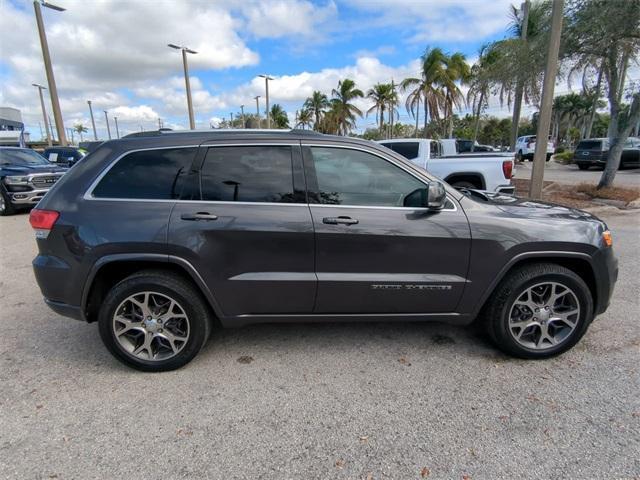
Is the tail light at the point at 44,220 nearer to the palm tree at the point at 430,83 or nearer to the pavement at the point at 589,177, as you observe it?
the pavement at the point at 589,177

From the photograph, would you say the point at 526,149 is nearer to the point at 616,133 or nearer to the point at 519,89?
the point at 616,133

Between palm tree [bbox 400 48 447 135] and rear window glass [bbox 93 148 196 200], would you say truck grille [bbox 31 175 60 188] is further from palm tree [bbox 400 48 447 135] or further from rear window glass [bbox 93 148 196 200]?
palm tree [bbox 400 48 447 135]

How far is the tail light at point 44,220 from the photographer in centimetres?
284

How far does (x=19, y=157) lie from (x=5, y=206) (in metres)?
2.04

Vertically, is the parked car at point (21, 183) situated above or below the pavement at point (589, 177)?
above

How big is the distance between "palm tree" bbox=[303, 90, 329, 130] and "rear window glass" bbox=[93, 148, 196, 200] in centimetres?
4813

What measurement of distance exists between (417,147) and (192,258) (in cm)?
787

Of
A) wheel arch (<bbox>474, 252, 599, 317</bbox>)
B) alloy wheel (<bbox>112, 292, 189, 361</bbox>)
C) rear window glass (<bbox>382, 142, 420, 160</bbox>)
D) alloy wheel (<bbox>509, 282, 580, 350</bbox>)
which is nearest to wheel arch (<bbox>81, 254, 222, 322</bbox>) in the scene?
alloy wheel (<bbox>112, 292, 189, 361</bbox>)

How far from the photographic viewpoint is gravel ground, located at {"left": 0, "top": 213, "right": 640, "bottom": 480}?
2.11 m

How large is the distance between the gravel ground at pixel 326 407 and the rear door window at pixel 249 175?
135 centimetres

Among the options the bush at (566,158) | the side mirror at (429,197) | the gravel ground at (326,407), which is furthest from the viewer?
the bush at (566,158)

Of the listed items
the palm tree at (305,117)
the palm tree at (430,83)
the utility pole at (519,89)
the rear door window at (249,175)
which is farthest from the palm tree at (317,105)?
the rear door window at (249,175)

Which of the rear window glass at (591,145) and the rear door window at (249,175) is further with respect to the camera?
the rear window glass at (591,145)

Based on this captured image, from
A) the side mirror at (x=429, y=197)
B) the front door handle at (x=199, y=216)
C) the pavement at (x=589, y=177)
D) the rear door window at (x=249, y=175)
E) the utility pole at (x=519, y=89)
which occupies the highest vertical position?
the utility pole at (x=519, y=89)
